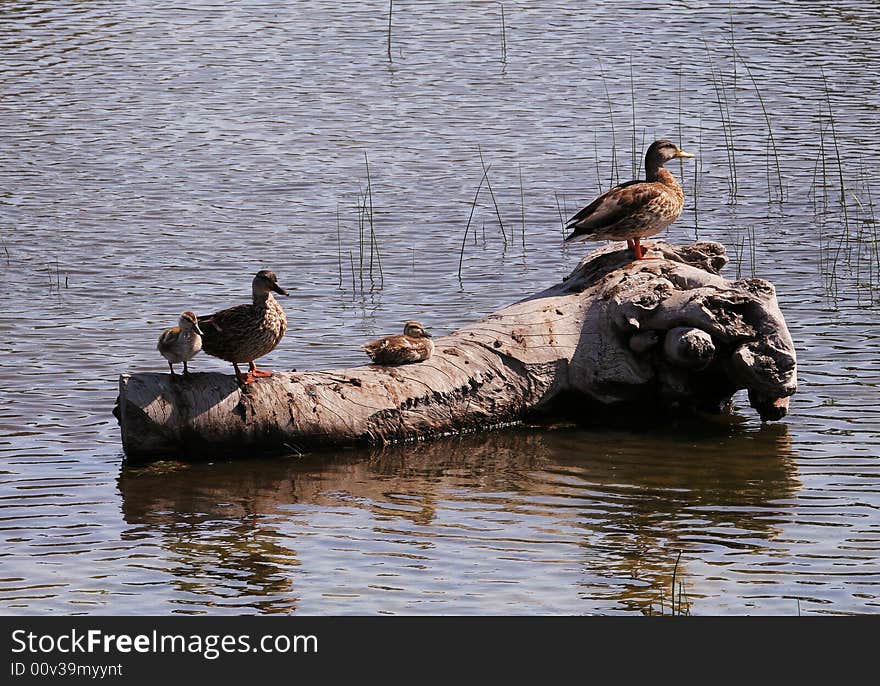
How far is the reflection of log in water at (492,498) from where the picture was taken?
8609 millimetres

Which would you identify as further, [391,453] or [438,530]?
[391,453]

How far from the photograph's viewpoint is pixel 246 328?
10.1 metres

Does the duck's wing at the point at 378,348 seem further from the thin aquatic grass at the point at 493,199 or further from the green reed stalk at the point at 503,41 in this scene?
the green reed stalk at the point at 503,41

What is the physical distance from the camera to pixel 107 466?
10289 millimetres

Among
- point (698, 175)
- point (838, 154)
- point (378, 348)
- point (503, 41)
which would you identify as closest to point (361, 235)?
point (378, 348)

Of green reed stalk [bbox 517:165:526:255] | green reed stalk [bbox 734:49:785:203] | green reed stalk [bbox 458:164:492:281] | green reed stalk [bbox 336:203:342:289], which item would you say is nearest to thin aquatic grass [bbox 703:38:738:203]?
green reed stalk [bbox 734:49:785:203]

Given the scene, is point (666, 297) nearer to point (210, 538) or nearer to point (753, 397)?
point (753, 397)

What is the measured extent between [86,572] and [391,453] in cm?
271

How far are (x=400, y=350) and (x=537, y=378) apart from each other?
1026mm

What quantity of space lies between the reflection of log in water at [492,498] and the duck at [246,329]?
0.75 meters

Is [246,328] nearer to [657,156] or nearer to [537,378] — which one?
[537,378]

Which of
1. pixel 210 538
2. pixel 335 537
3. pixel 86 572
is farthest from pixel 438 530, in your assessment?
pixel 86 572

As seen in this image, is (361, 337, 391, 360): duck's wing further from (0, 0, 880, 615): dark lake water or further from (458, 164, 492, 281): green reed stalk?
(458, 164, 492, 281): green reed stalk

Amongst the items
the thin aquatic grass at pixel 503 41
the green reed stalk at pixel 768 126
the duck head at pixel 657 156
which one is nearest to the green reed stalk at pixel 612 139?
the thin aquatic grass at pixel 503 41
